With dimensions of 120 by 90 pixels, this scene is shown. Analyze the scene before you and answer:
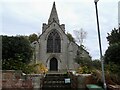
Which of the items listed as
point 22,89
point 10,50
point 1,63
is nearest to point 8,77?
point 22,89

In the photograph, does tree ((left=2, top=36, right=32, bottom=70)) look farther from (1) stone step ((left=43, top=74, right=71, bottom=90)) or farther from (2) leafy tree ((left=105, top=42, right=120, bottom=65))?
(2) leafy tree ((left=105, top=42, right=120, bottom=65))

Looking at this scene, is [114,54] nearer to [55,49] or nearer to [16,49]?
[16,49]

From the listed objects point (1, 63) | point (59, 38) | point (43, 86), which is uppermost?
point (59, 38)

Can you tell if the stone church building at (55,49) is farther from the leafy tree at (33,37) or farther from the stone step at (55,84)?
the stone step at (55,84)

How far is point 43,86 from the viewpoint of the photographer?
1695 cm

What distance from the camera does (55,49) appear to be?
159ft

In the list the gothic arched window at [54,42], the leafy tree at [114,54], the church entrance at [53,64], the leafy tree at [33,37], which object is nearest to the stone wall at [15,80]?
the leafy tree at [114,54]

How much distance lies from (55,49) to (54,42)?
4.83 ft

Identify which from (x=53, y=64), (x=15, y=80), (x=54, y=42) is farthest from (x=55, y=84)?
(x=54, y=42)

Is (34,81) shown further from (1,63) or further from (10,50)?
(10,50)

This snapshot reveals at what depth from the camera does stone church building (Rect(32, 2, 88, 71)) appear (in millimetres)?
47750

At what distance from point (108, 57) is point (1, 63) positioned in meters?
8.37

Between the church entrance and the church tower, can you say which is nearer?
the church entrance

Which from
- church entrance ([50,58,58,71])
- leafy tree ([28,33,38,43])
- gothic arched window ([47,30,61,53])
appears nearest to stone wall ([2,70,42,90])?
church entrance ([50,58,58,71])
